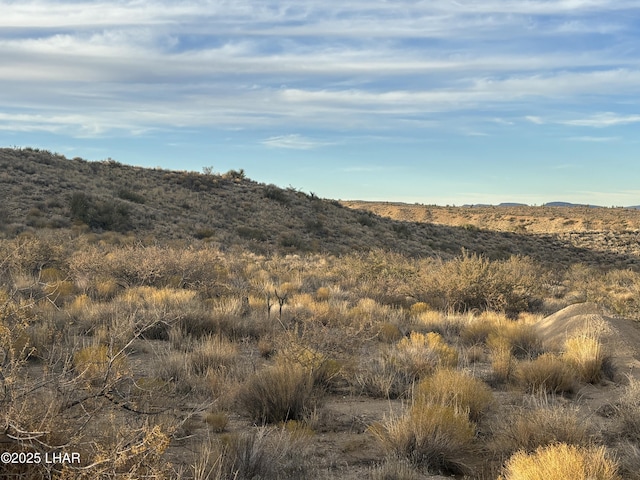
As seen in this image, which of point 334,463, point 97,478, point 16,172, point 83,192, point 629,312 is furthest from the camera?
point 16,172

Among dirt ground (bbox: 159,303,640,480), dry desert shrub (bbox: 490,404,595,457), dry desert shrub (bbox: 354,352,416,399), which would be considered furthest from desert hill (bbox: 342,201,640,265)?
dry desert shrub (bbox: 490,404,595,457)

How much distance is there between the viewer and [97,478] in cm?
260

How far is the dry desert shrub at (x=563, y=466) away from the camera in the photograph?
3271mm

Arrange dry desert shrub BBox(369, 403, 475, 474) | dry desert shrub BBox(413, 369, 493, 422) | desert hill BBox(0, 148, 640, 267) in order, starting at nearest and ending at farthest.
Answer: dry desert shrub BBox(369, 403, 475, 474) → dry desert shrub BBox(413, 369, 493, 422) → desert hill BBox(0, 148, 640, 267)

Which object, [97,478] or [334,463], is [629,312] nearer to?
[334,463]

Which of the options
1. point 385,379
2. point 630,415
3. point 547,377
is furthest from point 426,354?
point 630,415

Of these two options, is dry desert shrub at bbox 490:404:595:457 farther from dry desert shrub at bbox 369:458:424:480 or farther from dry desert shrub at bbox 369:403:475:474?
dry desert shrub at bbox 369:458:424:480

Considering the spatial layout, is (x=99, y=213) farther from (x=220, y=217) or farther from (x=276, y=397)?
(x=276, y=397)

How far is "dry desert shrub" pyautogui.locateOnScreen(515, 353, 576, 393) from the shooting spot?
243 inches

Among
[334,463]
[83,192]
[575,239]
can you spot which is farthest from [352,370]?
[575,239]

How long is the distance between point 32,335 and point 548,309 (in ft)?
39.5

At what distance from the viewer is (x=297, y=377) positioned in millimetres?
5453

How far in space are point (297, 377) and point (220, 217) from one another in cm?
2929

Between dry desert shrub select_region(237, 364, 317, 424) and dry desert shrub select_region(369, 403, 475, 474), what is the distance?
103cm
